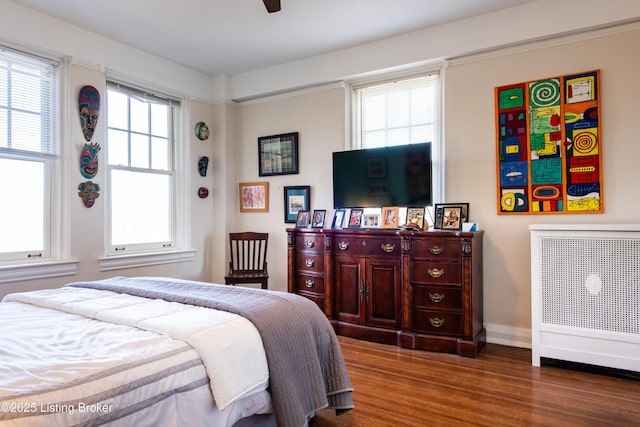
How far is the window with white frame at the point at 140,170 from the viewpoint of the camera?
382cm

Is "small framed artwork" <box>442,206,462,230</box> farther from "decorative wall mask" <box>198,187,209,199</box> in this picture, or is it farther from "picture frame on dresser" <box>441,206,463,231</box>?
"decorative wall mask" <box>198,187,209,199</box>

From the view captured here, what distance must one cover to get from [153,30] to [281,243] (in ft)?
8.08

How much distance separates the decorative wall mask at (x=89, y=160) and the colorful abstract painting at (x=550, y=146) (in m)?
3.53

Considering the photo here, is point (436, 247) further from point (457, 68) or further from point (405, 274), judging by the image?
point (457, 68)

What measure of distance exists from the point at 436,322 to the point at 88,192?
319 centimetres

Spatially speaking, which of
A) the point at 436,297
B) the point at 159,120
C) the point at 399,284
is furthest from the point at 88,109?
the point at 436,297

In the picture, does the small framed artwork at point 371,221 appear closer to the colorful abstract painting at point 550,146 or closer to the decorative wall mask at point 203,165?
the colorful abstract painting at point 550,146

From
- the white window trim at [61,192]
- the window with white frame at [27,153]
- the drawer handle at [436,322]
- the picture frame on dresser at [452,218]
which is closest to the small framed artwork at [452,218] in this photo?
the picture frame on dresser at [452,218]

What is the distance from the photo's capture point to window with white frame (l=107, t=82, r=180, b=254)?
3.82 metres

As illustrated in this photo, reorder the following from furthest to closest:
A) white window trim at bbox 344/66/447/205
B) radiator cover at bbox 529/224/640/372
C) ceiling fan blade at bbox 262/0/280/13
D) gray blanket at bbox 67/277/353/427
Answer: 1. white window trim at bbox 344/66/447/205
2. radiator cover at bbox 529/224/640/372
3. ceiling fan blade at bbox 262/0/280/13
4. gray blanket at bbox 67/277/353/427

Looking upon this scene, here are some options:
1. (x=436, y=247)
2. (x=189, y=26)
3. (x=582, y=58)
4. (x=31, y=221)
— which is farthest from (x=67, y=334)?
(x=582, y=58)

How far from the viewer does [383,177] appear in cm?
363

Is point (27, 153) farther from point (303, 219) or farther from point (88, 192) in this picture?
point (303, 219)

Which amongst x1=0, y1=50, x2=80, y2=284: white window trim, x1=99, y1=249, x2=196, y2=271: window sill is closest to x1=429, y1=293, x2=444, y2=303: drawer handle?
x1=99, y1=249, x2=196, y2=271: window sill
